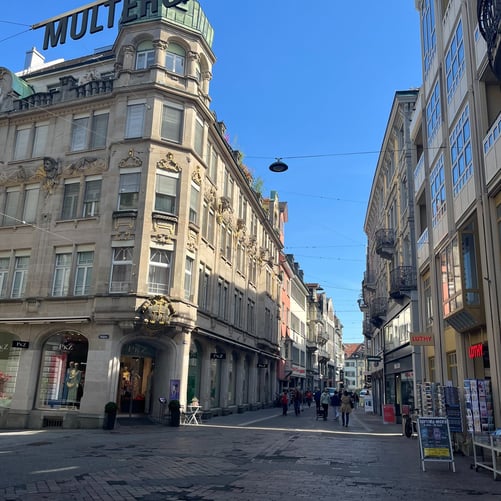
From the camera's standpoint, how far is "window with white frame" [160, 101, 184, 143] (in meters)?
25.1

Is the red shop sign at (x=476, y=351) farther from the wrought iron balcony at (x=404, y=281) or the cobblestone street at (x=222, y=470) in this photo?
the wrought iron balcony at (x=404, y=281)

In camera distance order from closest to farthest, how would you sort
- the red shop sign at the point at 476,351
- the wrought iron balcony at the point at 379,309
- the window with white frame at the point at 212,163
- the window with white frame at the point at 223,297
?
the red shop sign at the point at 476,351 → the window with white frame at the point at 212,163 → the window with white frame at the point at 223,297 → the wrought iron balcony at the point at 379,309

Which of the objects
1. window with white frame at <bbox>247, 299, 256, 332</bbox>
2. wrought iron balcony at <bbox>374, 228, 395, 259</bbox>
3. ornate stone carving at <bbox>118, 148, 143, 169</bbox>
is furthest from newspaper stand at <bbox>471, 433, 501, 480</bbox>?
window with white frame at <bbox>247, 299, 256, 332</bbox>

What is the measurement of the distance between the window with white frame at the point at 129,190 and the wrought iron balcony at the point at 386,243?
1652cm

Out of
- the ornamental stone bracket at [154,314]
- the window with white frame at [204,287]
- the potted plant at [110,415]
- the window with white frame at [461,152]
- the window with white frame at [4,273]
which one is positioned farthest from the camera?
the window with white frame at [204,287]

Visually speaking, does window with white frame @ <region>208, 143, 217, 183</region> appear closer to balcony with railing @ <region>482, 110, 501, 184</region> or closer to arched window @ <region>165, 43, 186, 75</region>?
arched window @ <region>165, 43, 186, 75</region>

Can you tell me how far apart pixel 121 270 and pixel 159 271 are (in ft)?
5.53

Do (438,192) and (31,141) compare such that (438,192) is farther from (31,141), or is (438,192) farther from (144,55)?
(31,141)

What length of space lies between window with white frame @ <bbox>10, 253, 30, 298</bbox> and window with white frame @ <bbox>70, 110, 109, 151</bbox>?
5.99 m

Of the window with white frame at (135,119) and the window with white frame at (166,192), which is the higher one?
the window with white frame at (135,119)

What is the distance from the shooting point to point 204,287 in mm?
27859

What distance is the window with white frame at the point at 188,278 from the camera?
976 inches

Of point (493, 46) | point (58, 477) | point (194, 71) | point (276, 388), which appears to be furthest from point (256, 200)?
point (58, 477)

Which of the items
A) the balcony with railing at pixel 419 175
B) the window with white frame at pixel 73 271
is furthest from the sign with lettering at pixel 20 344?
the balcony with railing at pixel 419 175
